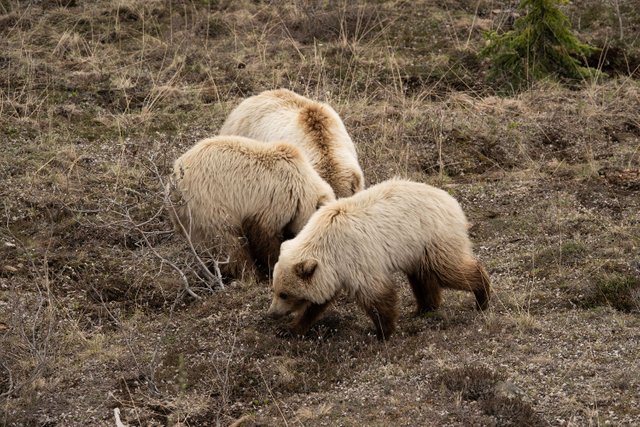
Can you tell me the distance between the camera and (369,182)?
1156cm

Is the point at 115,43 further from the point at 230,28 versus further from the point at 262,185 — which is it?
the point at 262,185

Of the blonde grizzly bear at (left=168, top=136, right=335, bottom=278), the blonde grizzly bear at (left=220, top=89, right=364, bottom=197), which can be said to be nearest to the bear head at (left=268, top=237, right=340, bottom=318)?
the blonde grizzly bear at (left=168, top=136, right=335, bottom=278)

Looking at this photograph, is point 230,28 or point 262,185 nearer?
point 262,185

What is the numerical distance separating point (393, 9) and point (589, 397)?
36.2 ft

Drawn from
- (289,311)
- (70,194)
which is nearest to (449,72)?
(70,194)

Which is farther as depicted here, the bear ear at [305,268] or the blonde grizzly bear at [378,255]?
the blonde grizzly bear at [378,255]

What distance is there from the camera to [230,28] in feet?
52.7

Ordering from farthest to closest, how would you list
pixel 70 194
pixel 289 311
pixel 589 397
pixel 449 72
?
pixel 449 72
pixel 70 194
pixel 289 311
pixel 589 397

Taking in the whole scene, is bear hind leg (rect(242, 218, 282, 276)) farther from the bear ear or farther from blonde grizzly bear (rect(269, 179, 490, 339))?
the bear ear

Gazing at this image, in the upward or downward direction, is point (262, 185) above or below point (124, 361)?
above

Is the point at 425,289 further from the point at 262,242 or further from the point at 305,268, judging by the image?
the point at 262,242

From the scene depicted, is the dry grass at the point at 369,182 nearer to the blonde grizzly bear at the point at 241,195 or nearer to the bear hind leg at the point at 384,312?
the bear hind leg at the point at 384,312

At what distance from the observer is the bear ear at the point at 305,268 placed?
7883 mm

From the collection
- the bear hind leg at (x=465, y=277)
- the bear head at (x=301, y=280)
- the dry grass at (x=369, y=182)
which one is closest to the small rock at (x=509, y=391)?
the dry grass at (x=369, y=182)
